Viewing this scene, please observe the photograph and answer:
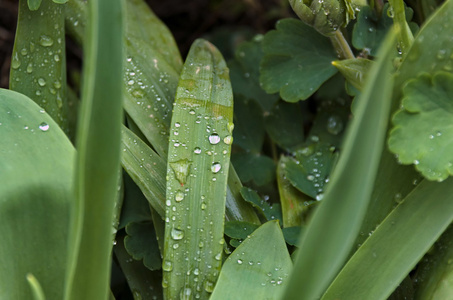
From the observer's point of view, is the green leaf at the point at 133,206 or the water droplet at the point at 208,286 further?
the green leaf at the point at 133,206

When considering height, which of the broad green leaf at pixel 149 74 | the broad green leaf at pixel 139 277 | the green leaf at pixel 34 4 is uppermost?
the green leaf at pixel 34 4

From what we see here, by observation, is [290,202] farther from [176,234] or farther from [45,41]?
[45,41]

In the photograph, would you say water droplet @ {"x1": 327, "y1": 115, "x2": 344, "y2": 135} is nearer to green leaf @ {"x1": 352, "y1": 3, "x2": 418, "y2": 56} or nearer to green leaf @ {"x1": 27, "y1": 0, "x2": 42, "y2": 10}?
green leaf @ {"x1": 352, "y1": 3, "x2": 418, "y2": 56}

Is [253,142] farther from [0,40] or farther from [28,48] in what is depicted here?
[0,40]

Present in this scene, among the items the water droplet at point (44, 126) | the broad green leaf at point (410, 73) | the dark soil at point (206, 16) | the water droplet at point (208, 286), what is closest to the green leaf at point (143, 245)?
the water droplet at point (208, 286)

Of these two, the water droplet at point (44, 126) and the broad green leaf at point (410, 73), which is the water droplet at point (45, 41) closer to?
the water droplet at point (44, 126)

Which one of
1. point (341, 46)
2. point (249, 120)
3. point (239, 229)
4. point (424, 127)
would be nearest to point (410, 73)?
point (424, 127)

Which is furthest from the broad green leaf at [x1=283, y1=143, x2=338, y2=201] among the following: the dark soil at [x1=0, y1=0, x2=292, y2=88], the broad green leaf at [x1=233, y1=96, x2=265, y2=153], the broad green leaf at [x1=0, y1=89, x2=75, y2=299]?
the dark soil at [x1=0, y1=0, x2=292, y2=88]
